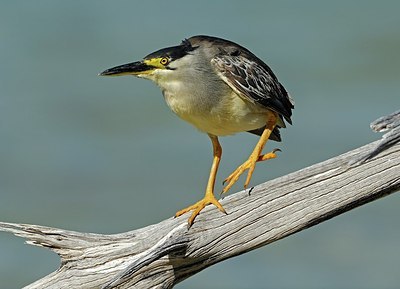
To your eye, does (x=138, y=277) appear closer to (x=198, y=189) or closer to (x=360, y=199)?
(x=360, y=199)

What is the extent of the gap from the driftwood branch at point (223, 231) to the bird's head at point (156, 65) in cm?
112

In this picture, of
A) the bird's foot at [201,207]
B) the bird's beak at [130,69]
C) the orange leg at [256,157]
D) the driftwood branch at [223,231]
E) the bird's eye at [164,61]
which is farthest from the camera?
the orange leg at [256,157]

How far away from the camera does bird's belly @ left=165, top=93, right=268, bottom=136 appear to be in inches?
266

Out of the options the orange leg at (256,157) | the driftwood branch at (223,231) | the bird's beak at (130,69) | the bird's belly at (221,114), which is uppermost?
the bird's beak at (130,69)

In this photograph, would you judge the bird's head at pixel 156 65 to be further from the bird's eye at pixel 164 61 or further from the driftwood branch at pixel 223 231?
the driftwood branch at pixel 223 231

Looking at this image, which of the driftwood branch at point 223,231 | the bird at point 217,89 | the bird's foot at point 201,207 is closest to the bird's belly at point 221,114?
the bird at point 217,89

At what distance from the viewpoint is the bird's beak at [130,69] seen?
257 inches

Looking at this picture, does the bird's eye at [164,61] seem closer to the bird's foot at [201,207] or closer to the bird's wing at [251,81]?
the bird's wing at [251,81]

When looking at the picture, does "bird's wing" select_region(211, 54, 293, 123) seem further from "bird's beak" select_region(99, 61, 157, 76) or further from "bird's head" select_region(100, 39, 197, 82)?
"bird's beak" select_region(99, 61, 157, 76)

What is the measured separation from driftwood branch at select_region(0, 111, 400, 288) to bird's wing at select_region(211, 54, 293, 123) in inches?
44.7

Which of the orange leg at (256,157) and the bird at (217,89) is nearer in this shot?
the bird at (217,89)

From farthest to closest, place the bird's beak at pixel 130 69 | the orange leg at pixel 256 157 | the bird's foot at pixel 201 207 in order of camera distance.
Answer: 1. the orange leg at pixel 256 157
2. the bird's beak at pixel 130 69
3. the bird's foot at pixel 201 207

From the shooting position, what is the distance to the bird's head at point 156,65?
6.54 metres

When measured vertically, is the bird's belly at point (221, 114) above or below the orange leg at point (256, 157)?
above
